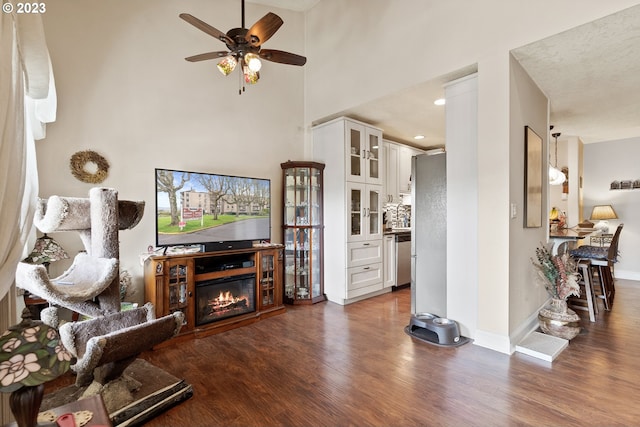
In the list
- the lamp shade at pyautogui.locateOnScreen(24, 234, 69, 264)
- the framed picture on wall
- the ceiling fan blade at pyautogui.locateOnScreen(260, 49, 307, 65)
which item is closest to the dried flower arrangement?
the framed picture on wall

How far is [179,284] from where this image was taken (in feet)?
9.46

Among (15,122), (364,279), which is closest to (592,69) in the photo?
(364,279)

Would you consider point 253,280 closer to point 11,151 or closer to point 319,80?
point 11,151

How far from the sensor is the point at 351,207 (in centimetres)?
408

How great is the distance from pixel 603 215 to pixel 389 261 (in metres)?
4.14

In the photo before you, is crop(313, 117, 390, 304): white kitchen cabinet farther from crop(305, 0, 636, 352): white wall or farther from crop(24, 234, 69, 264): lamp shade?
crop(24, 234, 69, 264): lamp shade

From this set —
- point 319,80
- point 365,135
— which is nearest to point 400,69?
point 365,135

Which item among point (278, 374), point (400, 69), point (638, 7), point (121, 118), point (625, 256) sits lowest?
point (278, 374)

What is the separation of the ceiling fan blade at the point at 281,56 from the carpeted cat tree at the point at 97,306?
66.7 inches

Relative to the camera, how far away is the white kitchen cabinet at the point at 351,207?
158 inches

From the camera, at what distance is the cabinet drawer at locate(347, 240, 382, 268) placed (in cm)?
405

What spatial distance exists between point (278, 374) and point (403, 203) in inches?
165

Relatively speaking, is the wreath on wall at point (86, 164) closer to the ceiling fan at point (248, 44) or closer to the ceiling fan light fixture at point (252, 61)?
the ceiling fan at point (248, 44)

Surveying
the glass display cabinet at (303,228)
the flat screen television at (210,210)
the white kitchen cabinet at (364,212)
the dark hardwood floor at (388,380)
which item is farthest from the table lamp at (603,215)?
the flat screen television at (210,210)
